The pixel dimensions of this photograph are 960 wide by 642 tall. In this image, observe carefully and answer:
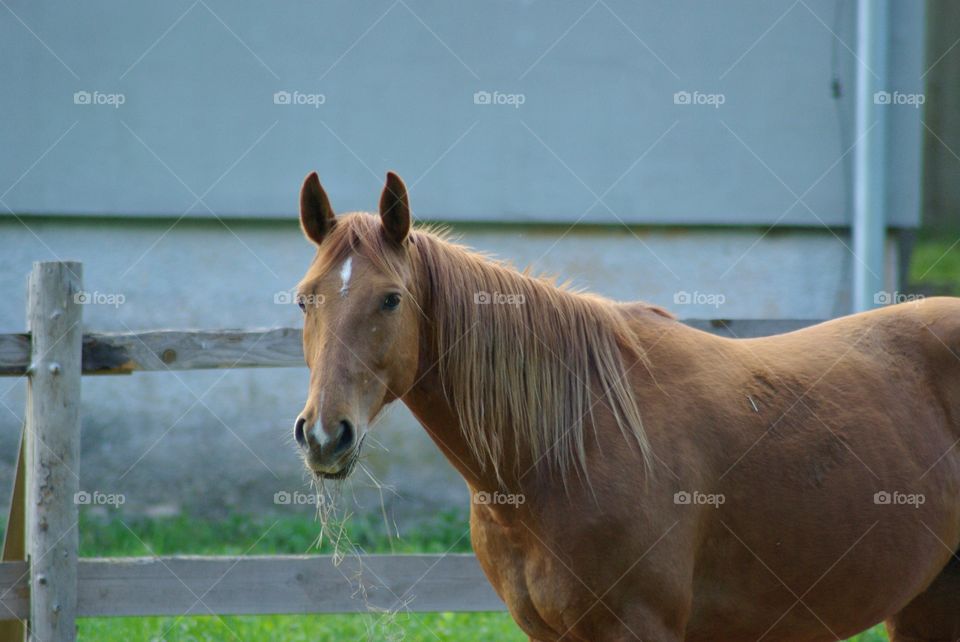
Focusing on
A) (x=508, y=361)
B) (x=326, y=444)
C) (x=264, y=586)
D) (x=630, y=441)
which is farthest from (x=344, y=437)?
(x=264, y=586)

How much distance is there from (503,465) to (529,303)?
1.86 feet

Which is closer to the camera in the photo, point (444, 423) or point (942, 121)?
point (444, 423)

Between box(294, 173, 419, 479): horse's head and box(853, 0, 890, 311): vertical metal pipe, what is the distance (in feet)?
18.4

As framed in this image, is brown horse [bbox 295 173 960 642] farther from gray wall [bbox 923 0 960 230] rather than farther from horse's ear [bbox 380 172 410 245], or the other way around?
gray wall [bbox 923 0 960 230]

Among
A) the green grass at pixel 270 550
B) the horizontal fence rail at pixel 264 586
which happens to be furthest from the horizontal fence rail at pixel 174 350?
the green grass at pixel 270 550

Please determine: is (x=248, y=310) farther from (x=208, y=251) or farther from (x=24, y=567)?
(x=24, y=567)

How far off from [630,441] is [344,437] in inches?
39.2

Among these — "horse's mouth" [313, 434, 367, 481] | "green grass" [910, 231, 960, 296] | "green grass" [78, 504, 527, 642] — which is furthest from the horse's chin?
"green grass" [910, 231, 960, 296]

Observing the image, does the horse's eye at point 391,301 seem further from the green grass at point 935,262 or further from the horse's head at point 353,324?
the green grass at point 935,262

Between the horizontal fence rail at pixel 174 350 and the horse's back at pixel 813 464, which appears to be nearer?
the horse's back at pixel 813 464

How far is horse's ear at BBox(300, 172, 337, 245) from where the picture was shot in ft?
10.7

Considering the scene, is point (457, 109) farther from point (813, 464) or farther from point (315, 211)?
point (813, 464)

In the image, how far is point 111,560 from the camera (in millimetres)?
4504

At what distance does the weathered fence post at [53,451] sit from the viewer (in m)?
4.30
